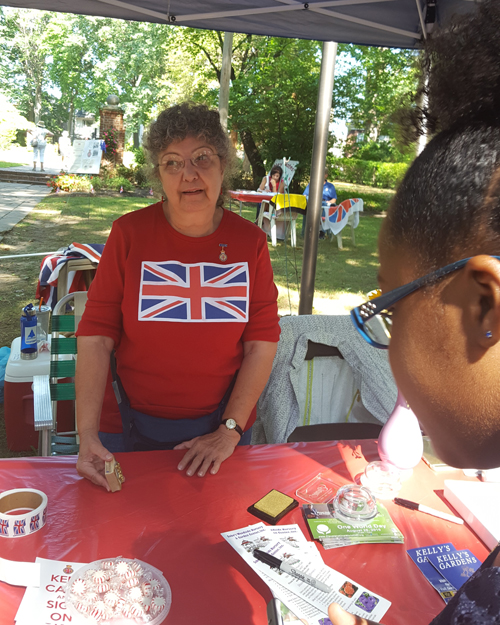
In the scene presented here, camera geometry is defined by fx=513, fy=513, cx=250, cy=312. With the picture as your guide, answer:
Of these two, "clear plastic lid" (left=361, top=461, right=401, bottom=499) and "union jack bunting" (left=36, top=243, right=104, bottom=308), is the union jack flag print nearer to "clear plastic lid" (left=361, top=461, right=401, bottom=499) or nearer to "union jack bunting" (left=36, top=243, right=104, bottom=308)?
"clear plastic lid" (left=361, top=461, right=401, bottom=499)

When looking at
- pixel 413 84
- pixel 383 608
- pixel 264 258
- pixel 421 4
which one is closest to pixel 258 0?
pixel 421 4

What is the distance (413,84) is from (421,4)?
2421mm

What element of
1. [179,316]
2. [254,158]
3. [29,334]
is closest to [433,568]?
[179,316]

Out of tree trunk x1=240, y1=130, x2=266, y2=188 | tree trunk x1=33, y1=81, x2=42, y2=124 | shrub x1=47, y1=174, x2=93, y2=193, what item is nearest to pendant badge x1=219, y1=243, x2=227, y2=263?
shrub x1=47, y1=174, x2=93, y2=193

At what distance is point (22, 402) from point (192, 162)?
1.99 m

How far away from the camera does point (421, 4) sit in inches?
108

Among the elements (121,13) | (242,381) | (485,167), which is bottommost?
(242,381)

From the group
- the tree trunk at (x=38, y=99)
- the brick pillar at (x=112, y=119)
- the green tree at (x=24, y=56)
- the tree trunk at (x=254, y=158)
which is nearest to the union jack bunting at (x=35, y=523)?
the tree trunk at (x=254, y=158)

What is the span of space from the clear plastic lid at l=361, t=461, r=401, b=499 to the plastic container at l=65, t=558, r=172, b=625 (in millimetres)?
713

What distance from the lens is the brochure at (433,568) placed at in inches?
46.5

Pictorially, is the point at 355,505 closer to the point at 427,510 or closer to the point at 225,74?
the point at 427,510

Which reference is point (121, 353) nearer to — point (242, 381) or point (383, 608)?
point (242, 381)

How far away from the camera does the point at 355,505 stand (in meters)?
1.42

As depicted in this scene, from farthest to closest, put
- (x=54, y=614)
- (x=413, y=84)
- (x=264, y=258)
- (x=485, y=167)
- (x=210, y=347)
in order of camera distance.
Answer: (x=264, y=258) < (x=210, y=347) < (x=54, y=614) < (x=413, y=84) < (x=485, y=167)
